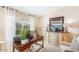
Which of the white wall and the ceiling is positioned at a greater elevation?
the ceiling

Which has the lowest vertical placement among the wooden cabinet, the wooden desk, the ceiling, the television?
the wooden desk

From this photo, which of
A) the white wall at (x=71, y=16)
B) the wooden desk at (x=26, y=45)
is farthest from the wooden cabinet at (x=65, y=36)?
the wooden desk at (x=26, y=45)

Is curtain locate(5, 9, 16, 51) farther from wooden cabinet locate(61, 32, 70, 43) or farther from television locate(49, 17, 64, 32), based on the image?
wooden cabinet locate(61, 32, 70, 43)

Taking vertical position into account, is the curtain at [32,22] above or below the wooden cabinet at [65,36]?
above

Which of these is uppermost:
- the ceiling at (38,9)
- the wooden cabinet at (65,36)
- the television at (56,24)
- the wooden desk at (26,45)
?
the ceiling at (38,9)

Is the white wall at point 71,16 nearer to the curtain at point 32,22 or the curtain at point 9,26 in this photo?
the curtain at point 32,22

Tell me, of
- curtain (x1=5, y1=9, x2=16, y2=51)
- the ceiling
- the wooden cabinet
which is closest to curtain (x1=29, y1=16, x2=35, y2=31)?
the ceiling

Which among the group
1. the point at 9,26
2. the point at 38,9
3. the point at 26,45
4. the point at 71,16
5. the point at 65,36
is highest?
the point at 38,9

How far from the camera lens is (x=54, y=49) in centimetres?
137

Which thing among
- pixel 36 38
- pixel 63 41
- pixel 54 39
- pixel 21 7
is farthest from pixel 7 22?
pixel 63 41

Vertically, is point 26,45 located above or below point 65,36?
below

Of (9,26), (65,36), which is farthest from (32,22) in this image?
(65,36)

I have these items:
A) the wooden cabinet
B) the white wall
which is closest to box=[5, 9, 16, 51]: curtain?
the white wall

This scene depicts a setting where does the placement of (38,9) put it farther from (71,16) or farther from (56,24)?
(71,16)
